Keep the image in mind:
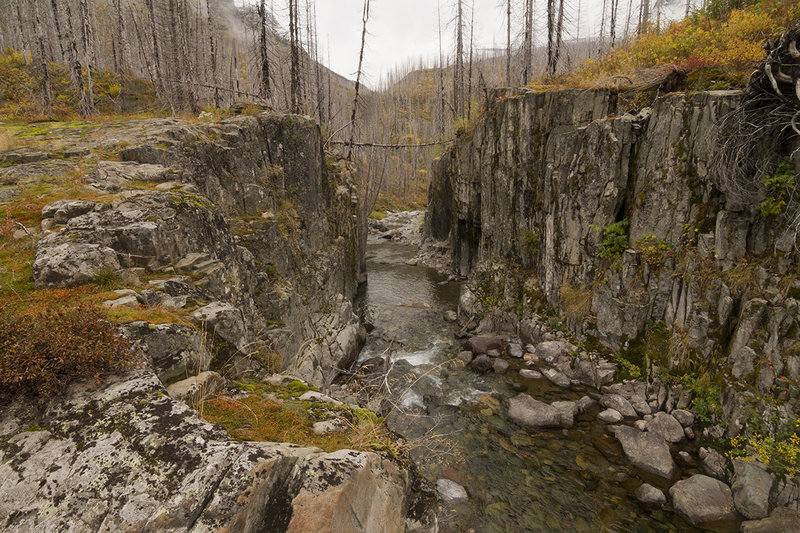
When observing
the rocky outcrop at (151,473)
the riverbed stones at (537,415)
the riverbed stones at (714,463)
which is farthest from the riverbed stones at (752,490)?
the rocky outcrop at (151,473)

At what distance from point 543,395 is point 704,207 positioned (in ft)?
30.2

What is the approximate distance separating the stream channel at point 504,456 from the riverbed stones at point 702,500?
334mm

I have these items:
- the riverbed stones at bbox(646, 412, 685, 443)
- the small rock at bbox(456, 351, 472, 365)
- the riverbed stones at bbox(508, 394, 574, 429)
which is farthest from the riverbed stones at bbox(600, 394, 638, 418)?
the small rock at bbox(456, 351, 472, 365)

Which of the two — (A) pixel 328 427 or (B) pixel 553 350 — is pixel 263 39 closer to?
(A) pixel 328 427

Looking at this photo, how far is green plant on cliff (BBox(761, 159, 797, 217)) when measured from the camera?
10695 millimetres

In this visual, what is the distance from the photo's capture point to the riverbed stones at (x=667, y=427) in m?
11.6

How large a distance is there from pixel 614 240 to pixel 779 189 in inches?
215

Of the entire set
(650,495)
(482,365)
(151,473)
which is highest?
(151,473)

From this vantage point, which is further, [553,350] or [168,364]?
[553,350]

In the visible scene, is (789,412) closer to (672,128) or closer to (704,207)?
(704,207)

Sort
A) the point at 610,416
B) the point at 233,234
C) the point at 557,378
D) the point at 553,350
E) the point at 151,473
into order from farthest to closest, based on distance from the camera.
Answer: the point at 553,350
the point at 557,378
the point at 233,234
the point at 610,416
the point at 151,473

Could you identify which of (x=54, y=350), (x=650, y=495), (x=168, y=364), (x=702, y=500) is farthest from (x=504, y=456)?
(x=54, y=350)

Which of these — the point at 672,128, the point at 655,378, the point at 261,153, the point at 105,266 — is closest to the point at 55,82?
the point at 261,153

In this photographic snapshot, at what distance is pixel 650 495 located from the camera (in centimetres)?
968
